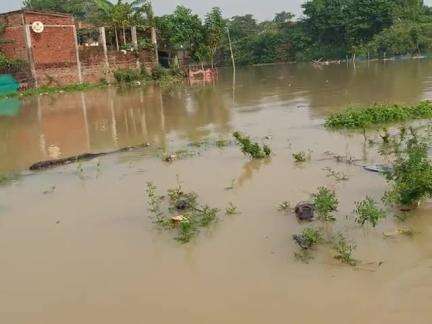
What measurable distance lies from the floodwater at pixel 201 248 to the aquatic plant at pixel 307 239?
117 mm

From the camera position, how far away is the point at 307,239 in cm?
534

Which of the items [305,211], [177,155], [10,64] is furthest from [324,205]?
[10,64]

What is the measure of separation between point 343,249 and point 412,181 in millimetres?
1506

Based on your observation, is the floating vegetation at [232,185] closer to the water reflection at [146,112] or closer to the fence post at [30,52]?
the water reflection at [146,112]

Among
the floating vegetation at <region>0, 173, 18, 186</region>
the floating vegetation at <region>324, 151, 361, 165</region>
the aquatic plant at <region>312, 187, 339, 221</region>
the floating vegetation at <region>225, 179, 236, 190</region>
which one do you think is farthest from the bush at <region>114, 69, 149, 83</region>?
the aquatic plant at <region>312, 187, 339, 221</region>

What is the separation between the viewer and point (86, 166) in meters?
9.99

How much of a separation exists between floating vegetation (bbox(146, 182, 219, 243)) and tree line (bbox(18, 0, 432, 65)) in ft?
85.6

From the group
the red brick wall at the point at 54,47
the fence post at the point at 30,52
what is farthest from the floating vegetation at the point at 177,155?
the red brick wall at the point at 54,47

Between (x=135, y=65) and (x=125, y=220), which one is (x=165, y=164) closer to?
(x=125, y=220)

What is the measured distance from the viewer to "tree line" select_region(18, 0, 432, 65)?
107 ft

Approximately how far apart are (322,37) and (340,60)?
577 centimetres

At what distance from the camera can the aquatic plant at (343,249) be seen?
5.02 m

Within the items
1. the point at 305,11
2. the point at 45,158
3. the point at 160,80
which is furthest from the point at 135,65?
the point at 305,11

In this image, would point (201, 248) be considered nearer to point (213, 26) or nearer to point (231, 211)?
point (231, 211)
